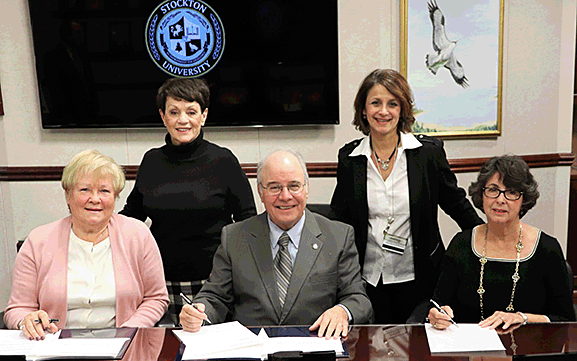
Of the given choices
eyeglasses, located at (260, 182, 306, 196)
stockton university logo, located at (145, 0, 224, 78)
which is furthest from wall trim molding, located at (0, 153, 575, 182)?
eyeglasses, located at (260, 182, 306, 196)

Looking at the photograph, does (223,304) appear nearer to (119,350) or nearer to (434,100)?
(119,350)

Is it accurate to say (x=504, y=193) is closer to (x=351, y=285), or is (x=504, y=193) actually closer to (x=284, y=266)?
(x=351, y=285)

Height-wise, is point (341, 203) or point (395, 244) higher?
point (341, 203)

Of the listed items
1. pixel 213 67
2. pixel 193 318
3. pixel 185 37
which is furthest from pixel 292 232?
pixel 185 37

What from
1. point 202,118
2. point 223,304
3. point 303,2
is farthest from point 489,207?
point 303,2

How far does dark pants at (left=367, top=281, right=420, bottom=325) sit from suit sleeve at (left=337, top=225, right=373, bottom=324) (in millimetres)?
398

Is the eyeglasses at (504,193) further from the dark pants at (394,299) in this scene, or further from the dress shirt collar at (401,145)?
the dark pants at (394,299)

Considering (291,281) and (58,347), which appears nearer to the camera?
(58,347)

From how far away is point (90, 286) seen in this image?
1.92m

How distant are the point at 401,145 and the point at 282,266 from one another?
832mm

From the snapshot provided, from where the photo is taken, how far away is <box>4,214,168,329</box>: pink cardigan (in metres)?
1.89

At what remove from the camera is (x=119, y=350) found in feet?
5.06

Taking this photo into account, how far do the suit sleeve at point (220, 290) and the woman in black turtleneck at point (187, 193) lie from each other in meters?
0.48

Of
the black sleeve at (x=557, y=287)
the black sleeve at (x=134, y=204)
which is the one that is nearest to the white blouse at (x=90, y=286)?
the black sleeve at (x=134, y=204)
